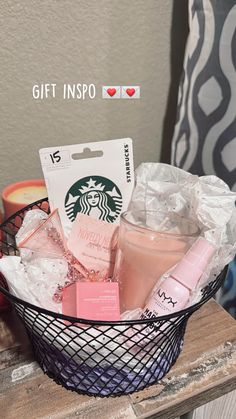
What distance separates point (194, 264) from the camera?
420mm

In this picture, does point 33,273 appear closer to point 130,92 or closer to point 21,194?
point 21,194

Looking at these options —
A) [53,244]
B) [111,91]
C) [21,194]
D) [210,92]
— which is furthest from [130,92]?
[53,244]

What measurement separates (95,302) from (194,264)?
11 centimetres

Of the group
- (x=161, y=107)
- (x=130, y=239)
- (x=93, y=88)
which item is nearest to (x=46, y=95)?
(x=93, y=88)

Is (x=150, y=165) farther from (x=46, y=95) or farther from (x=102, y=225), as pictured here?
(x=46, y=95)

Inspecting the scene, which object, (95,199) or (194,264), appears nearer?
(194,264)

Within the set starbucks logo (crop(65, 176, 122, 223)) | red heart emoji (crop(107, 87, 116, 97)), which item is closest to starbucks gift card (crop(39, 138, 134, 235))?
starbucks logo (crop(65, 176, 122, 223))

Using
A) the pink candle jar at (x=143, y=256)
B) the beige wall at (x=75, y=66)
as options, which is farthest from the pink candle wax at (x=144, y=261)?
the beige wall at (x=75, y=66)

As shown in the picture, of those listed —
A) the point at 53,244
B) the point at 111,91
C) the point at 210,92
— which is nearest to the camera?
the point at 53,244

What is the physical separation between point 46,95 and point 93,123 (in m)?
0.10

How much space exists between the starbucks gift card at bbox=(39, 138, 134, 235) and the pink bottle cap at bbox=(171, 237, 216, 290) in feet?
0.49

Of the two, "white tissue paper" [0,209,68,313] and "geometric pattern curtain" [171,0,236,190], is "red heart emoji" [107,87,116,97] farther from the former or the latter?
"white tissue paper" [0,209,68,313]

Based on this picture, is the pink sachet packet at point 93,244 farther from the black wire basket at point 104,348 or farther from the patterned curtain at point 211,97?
the patterned curtain at point 211,97

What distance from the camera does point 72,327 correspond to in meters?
0.42
